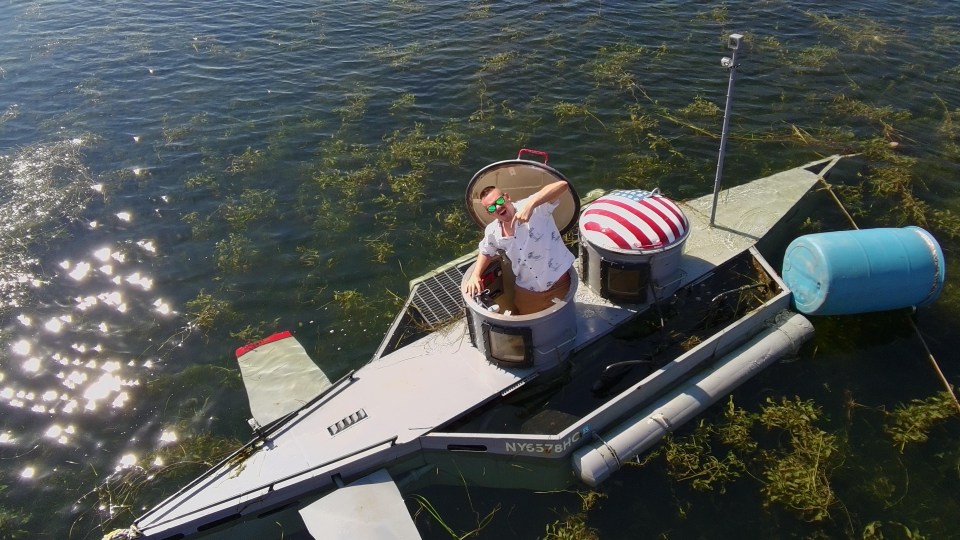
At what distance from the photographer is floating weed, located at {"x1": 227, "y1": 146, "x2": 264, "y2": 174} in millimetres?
17391

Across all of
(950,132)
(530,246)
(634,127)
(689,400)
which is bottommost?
(689,400)

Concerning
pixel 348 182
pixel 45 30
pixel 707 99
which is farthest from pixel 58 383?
pixel 45 30

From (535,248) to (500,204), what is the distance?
3.04 ft

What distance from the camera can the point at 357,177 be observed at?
1677 centimetres

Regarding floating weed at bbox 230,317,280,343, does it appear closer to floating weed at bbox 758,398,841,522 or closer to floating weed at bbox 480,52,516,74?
floating weed at bbox 758,398,841,522

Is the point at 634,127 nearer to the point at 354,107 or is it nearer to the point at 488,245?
the point at 354,107

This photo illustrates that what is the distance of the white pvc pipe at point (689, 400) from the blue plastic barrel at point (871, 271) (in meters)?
0.72

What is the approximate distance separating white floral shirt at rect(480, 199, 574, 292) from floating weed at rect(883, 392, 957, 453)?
6.09 m

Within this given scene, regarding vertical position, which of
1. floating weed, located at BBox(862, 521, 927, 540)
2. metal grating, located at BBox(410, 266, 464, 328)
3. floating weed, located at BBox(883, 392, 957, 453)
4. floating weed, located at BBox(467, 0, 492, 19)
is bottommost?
floating weed, located at BBox(862, 521, 927, 540)

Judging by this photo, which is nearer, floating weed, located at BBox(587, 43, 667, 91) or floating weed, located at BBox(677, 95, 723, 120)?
floating weed, located at BBox(677, 95, 723, 120)

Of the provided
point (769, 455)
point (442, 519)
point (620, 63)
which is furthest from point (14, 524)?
point (620, 63)

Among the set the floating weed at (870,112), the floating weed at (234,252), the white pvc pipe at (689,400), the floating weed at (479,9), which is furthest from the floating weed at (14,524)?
the floating weed at (479,9)

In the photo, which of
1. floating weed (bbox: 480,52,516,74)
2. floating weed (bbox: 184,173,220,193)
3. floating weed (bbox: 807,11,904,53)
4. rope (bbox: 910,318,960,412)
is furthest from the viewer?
floating weed (bbox: 480,52,516,74)

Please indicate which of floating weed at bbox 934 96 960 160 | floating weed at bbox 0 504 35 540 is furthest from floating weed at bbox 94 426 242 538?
floating weed at bbox 934 96 960 160
